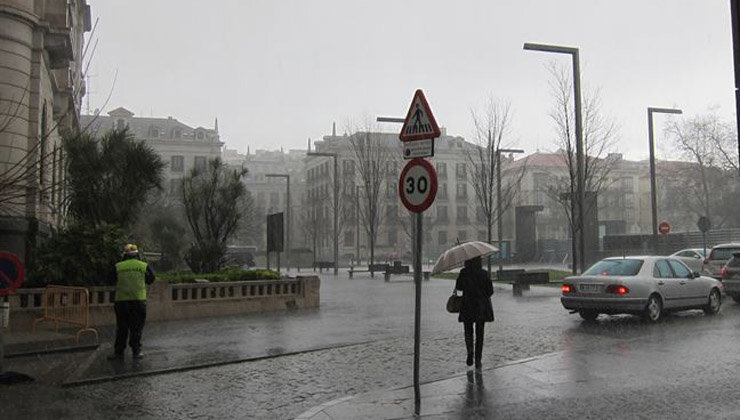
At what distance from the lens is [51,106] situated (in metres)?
22.3

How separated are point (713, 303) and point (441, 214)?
8461 cm

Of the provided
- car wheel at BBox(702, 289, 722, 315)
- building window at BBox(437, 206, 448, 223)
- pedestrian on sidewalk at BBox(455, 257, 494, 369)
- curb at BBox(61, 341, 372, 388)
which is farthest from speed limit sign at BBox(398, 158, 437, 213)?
building window at BBox(437, 206, 448, 223)

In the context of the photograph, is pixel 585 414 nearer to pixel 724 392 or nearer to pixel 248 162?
pixel 724 392

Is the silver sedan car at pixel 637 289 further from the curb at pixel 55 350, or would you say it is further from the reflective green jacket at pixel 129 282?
the curb at pixel 55 350

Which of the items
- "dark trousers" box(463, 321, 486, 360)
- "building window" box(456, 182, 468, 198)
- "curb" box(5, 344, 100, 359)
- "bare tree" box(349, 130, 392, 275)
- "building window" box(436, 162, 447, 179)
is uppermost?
"building window" box(436, 162, 447, 179)

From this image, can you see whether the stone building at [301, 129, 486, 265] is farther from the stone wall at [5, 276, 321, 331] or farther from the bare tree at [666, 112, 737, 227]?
the stone wall at [5, 276, 321, 331]

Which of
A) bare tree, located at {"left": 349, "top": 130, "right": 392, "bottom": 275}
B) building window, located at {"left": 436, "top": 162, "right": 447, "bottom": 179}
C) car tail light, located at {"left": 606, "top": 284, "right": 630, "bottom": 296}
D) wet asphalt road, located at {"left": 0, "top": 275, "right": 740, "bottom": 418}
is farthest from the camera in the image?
building window, located at {"left": 436, "top": 162, "right": 447, "bottom": 179}

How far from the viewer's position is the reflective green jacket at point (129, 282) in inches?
384

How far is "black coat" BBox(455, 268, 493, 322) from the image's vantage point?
8.79 m

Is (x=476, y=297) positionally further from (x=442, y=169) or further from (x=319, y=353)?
(x=442, y=169)

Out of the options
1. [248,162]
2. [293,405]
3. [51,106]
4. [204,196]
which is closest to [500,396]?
[293,405]

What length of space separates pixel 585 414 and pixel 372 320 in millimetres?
8543

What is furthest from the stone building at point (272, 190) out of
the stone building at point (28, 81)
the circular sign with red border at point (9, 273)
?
the circular sign with red border at point (9, 273)

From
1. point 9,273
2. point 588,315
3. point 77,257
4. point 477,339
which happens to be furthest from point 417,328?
point 77,257
